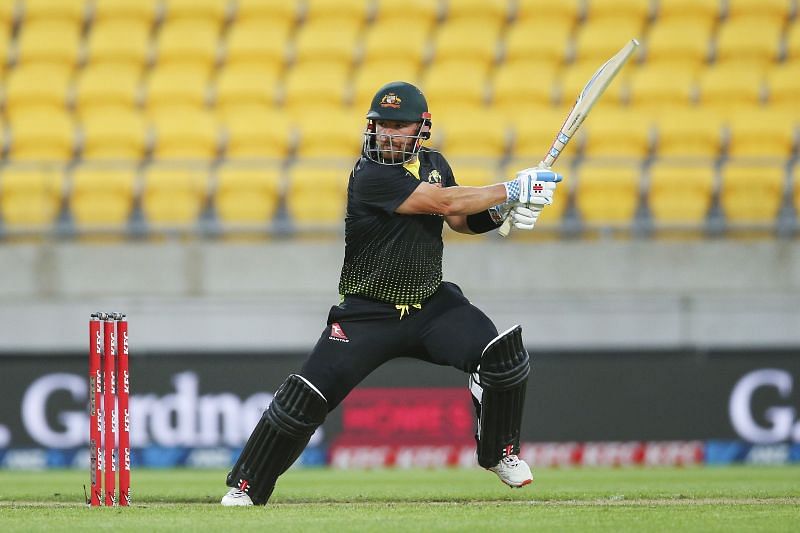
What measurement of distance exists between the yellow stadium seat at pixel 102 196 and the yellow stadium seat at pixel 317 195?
5.14 ft

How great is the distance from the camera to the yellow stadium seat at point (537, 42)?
51.0ft

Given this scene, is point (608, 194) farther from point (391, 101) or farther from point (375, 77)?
point (391, 101)

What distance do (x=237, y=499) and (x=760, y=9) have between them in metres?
11.1

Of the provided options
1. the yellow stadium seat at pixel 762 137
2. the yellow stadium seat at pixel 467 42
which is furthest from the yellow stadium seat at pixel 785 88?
the yellow stadium seat at pixel 467 42

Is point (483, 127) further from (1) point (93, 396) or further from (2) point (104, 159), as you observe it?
(1) point (93, 396)

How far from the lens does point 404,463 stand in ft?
40.4

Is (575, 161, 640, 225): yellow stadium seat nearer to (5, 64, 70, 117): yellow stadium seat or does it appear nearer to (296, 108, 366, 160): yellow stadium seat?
(296, 108, 366, 160): yellow stadium seat

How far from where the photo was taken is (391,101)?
22.4 ft

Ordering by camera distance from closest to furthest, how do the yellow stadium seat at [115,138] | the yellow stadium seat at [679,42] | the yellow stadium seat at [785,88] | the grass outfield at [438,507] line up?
the grass outfield at [438,507] → the yellow stadium seat at [115,138] → the yellow stadium seat at [785,88] → the yellow stadium seat at [679,42]

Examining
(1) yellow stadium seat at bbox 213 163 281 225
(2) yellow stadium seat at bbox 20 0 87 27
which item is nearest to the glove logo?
(1) yellow stadium seat at bbox 213 163 281 225

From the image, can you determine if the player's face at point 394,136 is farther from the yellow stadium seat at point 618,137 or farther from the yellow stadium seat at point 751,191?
the yellow stadium seat at point 618,137

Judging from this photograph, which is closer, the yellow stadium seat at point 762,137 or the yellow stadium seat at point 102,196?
the yellow stadium seat at point 102,196

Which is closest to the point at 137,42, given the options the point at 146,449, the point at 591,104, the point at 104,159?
the point at 104,159

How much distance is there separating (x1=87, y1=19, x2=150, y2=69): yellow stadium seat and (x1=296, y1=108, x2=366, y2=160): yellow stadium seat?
8.85 feet
